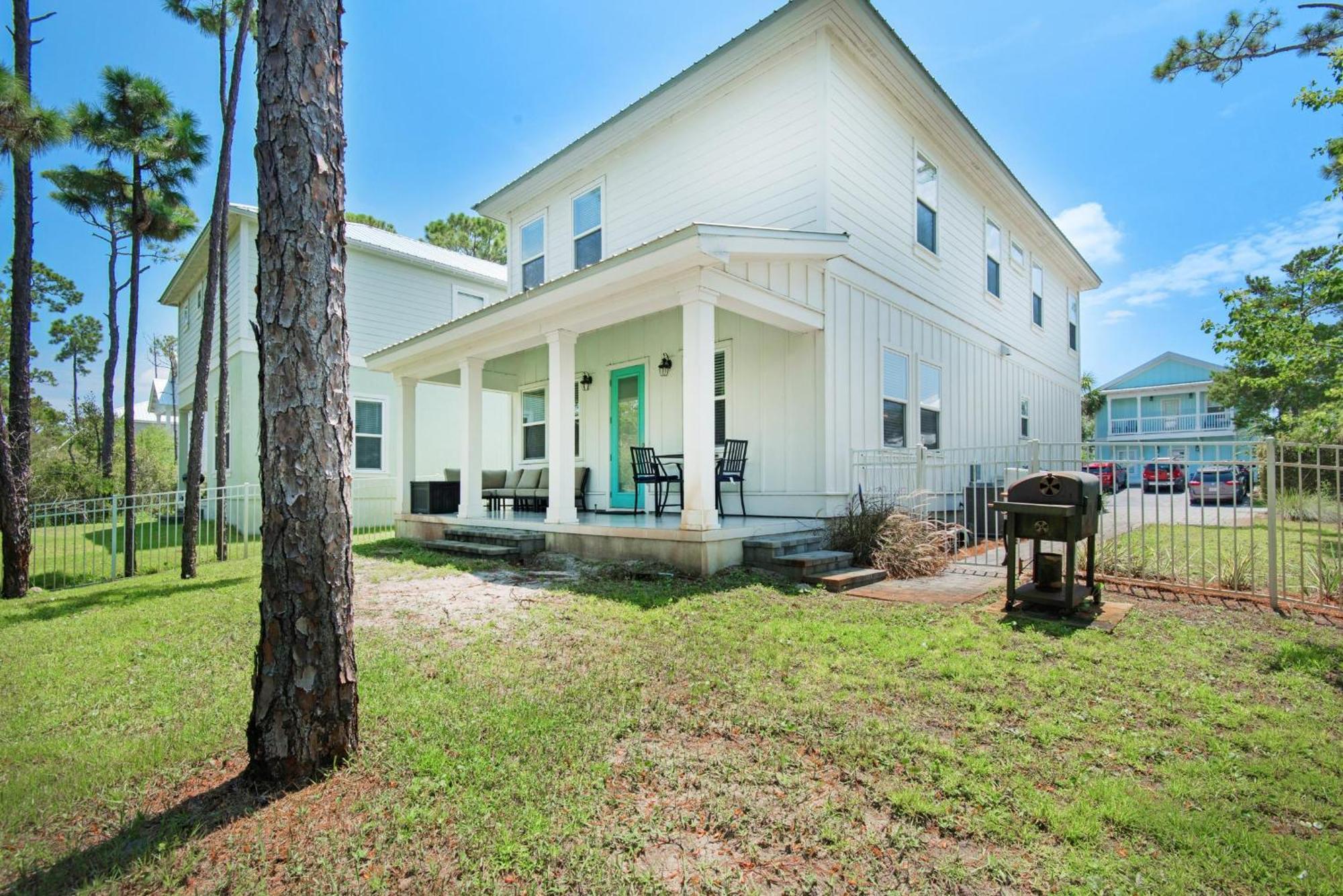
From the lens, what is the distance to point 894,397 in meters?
8.99

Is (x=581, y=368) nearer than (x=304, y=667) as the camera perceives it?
No

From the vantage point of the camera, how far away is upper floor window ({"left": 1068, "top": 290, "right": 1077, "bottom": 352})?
659 inches

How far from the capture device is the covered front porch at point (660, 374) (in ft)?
20.7

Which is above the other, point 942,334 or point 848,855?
point 942,334

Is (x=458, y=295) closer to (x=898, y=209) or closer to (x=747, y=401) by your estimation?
(x=747, y=401)

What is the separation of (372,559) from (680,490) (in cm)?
451

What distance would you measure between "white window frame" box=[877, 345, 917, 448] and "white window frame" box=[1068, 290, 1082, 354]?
34.1 feet

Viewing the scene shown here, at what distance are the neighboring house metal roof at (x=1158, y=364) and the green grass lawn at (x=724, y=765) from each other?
37.5 metres

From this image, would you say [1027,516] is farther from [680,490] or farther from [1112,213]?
[1112,213]

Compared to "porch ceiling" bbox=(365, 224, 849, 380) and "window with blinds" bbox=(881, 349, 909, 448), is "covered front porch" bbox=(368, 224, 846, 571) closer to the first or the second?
"porch ceiling" bbox=(365, 224, 849, 380)

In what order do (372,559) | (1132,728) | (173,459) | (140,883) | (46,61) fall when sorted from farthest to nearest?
(173,459) → (372,559) → (46,61) → (1132,728) → (140,883)

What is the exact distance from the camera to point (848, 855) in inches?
80.0

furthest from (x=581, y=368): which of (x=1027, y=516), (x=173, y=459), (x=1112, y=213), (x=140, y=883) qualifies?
(x=173, y=459)

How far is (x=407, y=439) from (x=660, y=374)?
499cm
